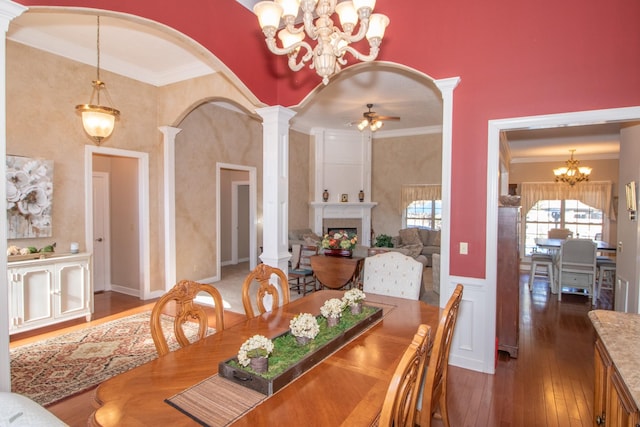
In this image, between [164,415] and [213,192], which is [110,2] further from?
[213,192]

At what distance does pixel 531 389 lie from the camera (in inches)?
108

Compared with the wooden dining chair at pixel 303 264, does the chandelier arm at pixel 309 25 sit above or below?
above

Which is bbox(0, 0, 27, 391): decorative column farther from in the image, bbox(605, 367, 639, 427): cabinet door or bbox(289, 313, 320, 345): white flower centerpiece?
bbox(605, 367, 639, 427): cabinet door

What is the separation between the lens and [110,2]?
2.30 m

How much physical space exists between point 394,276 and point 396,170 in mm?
6118

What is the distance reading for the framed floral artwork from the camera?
370 centimetres

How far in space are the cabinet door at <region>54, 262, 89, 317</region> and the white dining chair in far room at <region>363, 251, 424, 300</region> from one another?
336cm

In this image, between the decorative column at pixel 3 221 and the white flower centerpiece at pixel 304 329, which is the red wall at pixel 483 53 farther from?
the white flower centerpiece at pixel 304 329

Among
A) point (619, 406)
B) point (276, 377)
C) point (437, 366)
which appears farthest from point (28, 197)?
point (619, 406)

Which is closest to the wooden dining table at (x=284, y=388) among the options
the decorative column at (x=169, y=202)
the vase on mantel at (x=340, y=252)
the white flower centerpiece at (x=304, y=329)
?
the white flower centerpiece at (x=304, y=329)

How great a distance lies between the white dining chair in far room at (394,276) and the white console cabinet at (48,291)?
3.36m

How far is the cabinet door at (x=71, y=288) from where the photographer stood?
385 cm

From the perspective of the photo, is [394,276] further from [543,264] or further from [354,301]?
[543,264]

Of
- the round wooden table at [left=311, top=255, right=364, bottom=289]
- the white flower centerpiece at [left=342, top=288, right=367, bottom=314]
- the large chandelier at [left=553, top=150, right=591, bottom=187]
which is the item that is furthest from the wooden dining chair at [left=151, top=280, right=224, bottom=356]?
the large chandelier at [left=553, top=150, right=591, bottom=187]
